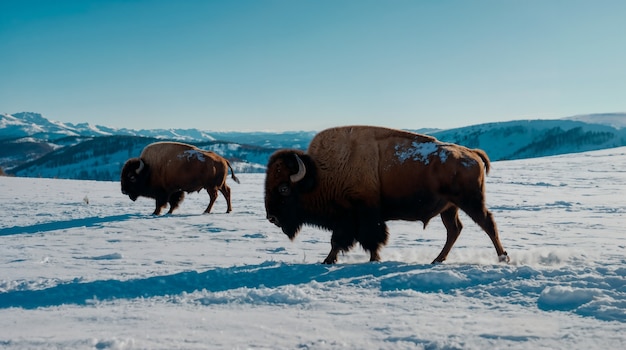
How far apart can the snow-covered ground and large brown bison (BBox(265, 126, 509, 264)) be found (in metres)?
0.51

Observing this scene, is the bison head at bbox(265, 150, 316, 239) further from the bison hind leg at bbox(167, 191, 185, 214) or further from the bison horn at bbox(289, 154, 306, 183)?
the bison hind leg at bbox(167, 191, 185, 214)

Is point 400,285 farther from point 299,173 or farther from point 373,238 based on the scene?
point 299,173

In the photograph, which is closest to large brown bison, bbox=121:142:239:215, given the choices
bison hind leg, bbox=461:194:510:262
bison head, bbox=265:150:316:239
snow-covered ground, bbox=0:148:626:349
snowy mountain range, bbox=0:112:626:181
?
snow-covered ground, bbox=0:148:626:349

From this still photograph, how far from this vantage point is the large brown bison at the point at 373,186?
520 centimetres

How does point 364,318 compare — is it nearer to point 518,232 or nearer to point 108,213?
point 518,232

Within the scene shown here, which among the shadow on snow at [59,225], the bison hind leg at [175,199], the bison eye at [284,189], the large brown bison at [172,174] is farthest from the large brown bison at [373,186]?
the bison hind leg at [175,199]

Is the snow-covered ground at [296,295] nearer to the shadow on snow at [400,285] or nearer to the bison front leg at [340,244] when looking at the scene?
the shadow on snow at [400,285]

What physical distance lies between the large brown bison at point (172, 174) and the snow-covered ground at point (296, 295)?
3843 mm

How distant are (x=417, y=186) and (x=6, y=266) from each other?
15.4 ft

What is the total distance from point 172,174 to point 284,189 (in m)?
6.32

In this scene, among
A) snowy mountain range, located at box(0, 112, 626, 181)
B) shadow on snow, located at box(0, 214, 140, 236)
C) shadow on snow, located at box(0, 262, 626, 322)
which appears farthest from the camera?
snowy mountain range, located at box(0, 112, 626, 181)

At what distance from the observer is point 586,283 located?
3.65 meters

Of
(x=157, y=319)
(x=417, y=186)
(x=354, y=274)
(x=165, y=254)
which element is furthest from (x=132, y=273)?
(x=417, y=186)

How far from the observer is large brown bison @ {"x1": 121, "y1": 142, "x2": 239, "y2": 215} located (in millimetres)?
11172
